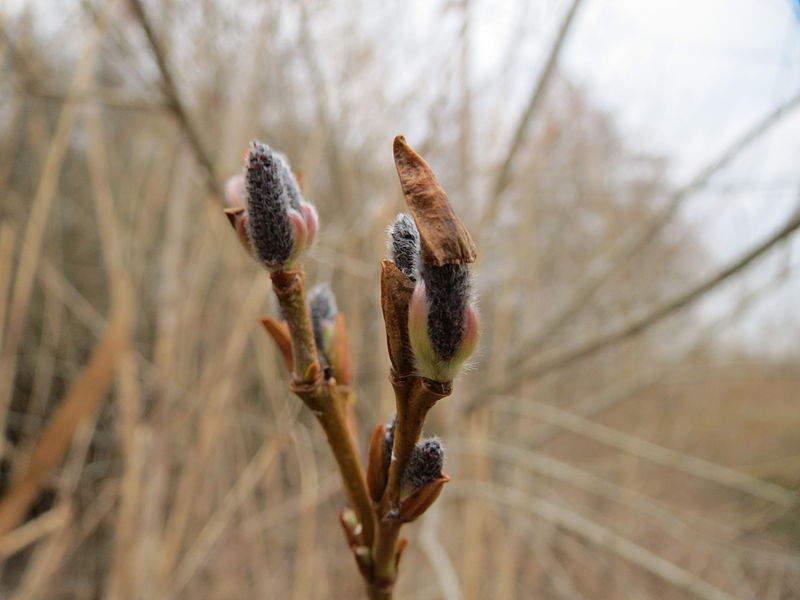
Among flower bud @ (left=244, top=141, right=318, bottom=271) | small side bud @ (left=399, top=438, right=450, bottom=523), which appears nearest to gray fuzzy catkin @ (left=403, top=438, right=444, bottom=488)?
small side bud @ (left=399, top=438, right=450, bottom=523)

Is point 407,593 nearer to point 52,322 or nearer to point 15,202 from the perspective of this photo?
point 52,322

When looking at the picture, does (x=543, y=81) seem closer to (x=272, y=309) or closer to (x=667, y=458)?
(x=272, y=309)

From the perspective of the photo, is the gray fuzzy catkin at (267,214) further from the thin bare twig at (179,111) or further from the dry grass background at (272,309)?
the thin bare twig at (179,111)

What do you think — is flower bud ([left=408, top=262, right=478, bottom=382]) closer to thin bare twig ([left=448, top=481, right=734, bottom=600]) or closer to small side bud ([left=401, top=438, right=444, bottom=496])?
small side bud ([left=401, top=438, right=444, bottom=496])

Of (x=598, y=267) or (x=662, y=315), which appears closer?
(x=662, y=315)

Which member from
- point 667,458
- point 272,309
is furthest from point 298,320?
point 667,458

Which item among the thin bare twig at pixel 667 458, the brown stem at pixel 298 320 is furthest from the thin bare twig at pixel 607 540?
the brown stem at pixel 298 320

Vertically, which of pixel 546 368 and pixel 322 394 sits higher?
pixel 546 368

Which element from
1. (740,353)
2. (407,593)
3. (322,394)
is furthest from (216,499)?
(740,353)
